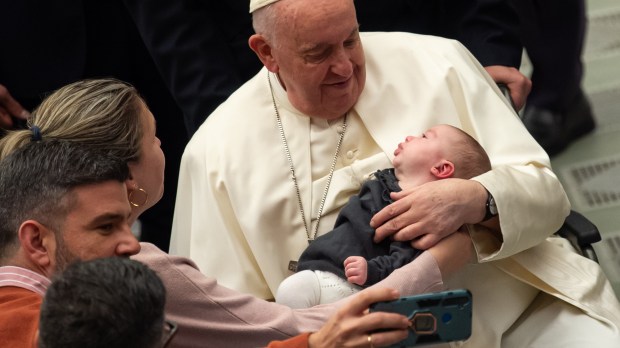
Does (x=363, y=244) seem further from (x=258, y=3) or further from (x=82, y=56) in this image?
(x=82, y=56)

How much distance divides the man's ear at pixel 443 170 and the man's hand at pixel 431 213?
0.06m

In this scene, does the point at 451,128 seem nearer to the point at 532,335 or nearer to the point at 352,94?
the point at 352,94

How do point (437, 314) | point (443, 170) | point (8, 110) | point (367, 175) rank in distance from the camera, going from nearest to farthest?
point (437, 314) < point (443, 170) < point (367, 175) < point (8, 110)

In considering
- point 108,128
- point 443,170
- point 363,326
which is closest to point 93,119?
point 108,128

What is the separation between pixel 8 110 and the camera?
5031mm

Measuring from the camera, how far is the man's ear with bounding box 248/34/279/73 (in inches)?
156

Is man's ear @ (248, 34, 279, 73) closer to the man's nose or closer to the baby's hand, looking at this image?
the baby's hand

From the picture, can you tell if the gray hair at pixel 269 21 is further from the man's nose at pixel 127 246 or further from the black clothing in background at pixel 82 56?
the black clothing in background at pixel 82 56

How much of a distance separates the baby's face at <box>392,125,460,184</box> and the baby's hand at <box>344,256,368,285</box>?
0.39 metres

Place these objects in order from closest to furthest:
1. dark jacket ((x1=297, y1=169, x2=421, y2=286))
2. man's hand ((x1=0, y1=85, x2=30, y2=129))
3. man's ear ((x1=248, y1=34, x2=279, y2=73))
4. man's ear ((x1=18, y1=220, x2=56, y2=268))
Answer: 1. man's ear ((x1=18, y1=220, x2=56, y2=268))
2. dark jacket ((x1=297, y1=169, x2=421, y2=286))
3. man's ear ((x1=248, y1=34, x2=279, y2=73))
4. man's hand ((x1=0, y1=85, x2=30, y2=129))

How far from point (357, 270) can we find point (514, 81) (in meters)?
1.52

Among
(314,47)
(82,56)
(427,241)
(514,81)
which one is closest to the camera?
(427,241)

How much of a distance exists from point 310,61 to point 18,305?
146 cm

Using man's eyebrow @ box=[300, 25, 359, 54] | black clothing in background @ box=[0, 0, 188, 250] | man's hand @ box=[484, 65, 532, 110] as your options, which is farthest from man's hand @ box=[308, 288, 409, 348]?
black clothing in background @ box=[0, 0, 188, 250]
